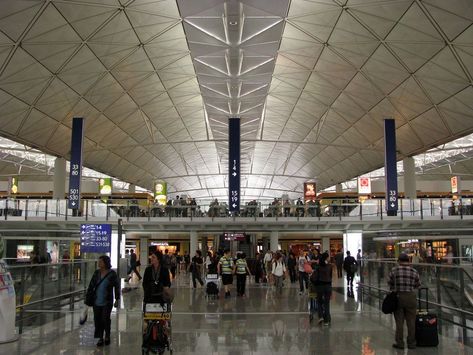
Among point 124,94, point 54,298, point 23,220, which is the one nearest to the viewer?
point 54,298

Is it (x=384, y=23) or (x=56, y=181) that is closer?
(x=384, y=23)

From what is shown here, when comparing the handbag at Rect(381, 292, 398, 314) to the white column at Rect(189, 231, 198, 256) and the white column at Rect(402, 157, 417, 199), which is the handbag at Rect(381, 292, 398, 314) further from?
the white column at Rect(402, 157, 417, 199)

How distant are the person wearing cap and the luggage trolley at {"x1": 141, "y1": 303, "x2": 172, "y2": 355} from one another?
420cm

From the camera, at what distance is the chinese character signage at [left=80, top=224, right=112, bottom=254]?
19.8 metres

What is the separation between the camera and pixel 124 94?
41.3m

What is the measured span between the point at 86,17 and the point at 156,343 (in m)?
22.8

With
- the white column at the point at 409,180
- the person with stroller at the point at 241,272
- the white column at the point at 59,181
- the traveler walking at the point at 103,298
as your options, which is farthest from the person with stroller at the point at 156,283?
the white column at the point at 409,180

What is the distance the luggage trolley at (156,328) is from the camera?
902cm

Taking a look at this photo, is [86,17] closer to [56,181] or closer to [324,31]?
[324,31]

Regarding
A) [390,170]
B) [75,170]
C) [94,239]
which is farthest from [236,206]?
[94,239]

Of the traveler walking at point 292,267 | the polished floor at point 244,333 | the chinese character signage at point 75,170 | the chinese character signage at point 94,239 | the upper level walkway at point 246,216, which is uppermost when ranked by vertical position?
the chinese character signage at point 75,170

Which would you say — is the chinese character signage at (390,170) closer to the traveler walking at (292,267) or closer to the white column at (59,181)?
the traveler walking at (292,267)

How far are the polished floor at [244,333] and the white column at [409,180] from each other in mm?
32764

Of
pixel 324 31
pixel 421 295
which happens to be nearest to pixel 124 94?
pixel 324 31
